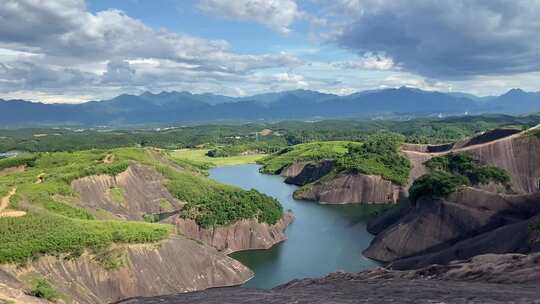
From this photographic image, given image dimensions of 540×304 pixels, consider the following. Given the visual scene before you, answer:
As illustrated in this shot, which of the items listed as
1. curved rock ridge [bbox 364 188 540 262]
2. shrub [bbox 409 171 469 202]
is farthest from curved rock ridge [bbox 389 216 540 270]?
shrub [bbox 409 171 469 202]

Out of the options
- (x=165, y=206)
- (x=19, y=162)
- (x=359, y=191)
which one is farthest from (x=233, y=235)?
(x=19, y=162)

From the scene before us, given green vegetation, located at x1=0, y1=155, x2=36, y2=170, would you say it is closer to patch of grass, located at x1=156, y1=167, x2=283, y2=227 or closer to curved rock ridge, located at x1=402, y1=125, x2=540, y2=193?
patch of grass, located at x1=156, y1=167, x2=283, y2=227

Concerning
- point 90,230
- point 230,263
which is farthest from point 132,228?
point 230,263

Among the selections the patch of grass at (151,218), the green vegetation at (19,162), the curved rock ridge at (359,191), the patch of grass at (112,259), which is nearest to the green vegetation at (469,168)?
the curved rock ridge at (359,191)

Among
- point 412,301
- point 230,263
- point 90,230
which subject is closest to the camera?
point 412,301

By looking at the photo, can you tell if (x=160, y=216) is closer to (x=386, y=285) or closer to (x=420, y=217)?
(x=420, y=217)

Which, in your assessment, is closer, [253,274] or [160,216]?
[253,274]

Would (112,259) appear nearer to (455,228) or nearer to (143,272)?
(143,272)
